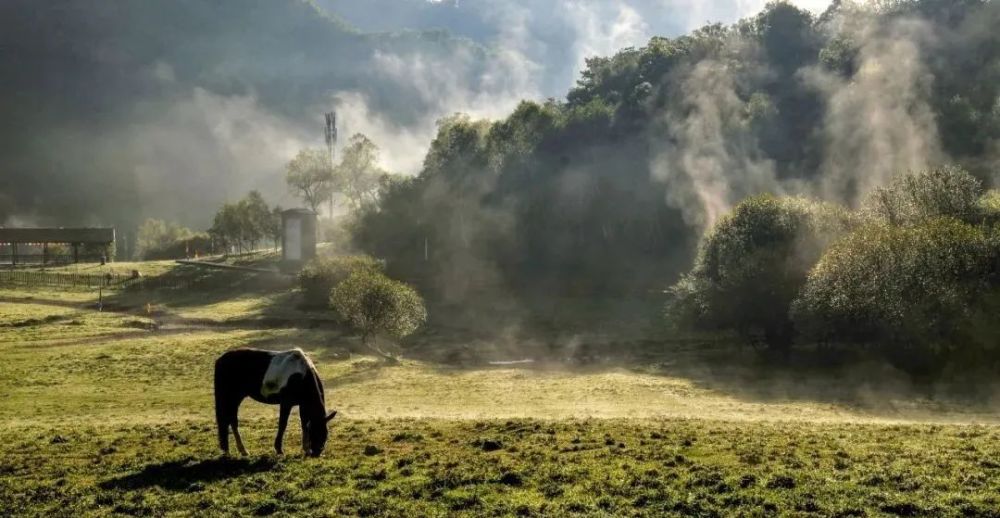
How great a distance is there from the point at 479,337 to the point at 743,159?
57.5 metres

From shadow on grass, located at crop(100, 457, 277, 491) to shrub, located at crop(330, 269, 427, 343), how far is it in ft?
142

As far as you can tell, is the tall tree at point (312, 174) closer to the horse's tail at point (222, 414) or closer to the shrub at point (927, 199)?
the shrub at point (927, 199)

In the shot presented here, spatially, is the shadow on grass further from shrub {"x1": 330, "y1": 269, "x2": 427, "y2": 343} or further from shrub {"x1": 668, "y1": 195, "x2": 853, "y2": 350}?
shrub {"x1": 668, "y1": 195, "x2": 853, "y2": 350}

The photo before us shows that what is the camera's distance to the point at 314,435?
901 inches

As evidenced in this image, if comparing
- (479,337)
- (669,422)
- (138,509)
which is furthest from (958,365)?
(138,509)

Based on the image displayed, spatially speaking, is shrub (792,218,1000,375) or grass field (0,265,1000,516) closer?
grass field (0,265,1000,516)

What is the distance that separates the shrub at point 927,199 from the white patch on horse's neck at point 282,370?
52.9 metres

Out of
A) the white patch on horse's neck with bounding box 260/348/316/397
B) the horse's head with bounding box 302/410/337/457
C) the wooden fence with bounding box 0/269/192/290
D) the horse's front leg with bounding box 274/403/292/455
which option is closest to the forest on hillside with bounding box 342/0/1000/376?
the wooden fence with bounding box 0/269/192/290

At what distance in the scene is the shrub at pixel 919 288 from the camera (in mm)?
47875

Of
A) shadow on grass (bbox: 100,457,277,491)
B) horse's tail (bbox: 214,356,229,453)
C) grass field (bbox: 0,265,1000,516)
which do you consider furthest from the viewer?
horse's tail (bbox: 214,356,229,453)

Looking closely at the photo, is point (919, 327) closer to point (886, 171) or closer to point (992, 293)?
point (992, 293)

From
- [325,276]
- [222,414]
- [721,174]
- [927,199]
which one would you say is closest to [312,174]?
[325,276]

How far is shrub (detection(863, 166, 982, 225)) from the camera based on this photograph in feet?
196

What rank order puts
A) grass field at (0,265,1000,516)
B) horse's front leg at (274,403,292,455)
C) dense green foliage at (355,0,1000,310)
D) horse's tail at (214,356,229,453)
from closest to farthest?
grass field at (0,265,1000,516) < horse's front leg at (274,403,292,455) < horse's tail at (214,356,229,453) < dense green foliage at (355,0,1000,310)
